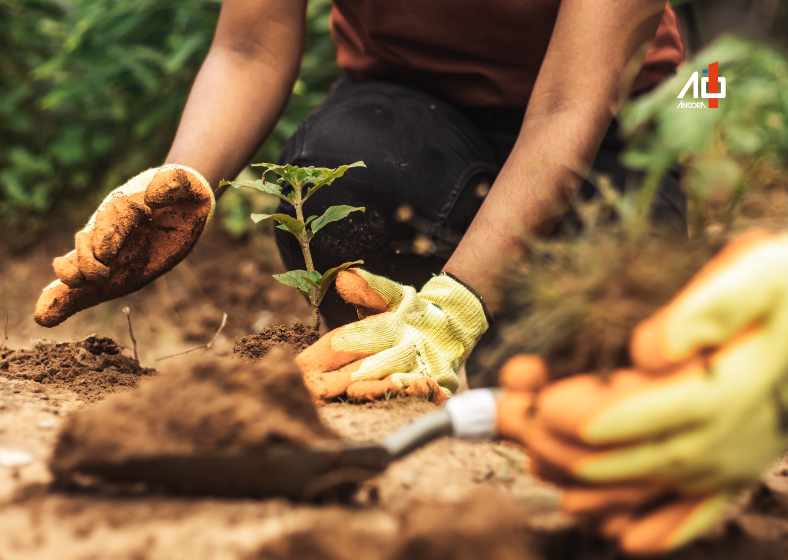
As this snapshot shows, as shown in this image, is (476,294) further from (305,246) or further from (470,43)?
(470,43)

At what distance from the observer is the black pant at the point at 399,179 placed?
6.00ft

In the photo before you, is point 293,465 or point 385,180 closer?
point 293,465

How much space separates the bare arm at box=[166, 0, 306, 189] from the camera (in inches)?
67.8

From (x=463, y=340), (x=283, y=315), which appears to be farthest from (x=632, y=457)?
(x=283, y=315)

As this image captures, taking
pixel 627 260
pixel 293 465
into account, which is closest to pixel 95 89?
pixel 293 465

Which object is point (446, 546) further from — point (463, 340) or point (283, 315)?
point (283, 315)

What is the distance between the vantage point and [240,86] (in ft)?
5.98

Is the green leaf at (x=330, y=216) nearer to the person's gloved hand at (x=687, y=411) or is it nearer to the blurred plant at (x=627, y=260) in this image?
the blurred plant at (x=627, y=260)

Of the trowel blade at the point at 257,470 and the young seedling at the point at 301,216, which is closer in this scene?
the trowel blade at the point at 257,470

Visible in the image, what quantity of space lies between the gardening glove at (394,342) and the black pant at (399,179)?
1.34 ft

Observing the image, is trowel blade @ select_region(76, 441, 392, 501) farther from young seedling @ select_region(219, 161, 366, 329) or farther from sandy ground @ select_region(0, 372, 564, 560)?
young seedling @ select_region(219, 161, 366, 329)

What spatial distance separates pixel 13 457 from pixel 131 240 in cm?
72

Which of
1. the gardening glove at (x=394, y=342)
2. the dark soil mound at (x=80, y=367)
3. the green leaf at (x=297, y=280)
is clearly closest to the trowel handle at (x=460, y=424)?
the gardening glove at (x=394, y=342)

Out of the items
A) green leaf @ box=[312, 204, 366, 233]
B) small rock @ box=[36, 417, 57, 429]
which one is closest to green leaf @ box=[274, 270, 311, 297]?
green leaf @ box=[312, 204, 366, 233]
